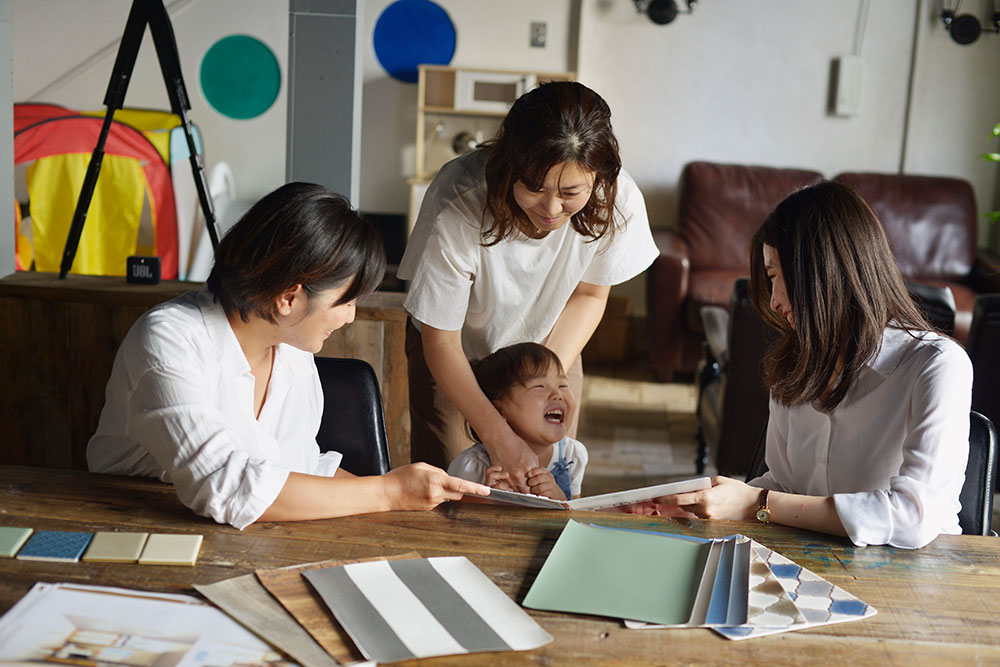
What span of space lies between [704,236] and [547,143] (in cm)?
371

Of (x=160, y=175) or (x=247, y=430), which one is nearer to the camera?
(x=247, y=430)

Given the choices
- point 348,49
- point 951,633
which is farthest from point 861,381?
point 348,49

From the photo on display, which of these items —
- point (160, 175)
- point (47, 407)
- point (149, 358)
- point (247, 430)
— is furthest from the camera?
point (160, 175)

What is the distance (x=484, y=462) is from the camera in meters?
1.98

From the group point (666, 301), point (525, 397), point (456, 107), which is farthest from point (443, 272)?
point (456, 107)

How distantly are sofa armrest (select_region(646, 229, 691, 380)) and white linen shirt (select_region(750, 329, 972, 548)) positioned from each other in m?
3.03

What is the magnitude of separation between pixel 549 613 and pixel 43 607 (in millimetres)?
571

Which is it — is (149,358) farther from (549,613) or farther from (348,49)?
(348,49)

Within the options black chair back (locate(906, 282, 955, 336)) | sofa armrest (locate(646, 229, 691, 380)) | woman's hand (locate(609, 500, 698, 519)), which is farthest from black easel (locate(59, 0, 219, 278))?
sofa armrest (locate(646, 229, 691, 380))

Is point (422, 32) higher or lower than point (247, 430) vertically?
higher

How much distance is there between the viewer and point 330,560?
1.22 m

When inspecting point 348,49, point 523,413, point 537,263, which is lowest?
point 523,413

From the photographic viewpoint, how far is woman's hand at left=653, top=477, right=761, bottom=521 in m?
1.41

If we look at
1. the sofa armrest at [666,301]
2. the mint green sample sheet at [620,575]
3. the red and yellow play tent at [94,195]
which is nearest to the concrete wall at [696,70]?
the red and yellow play tent at [94,195]
